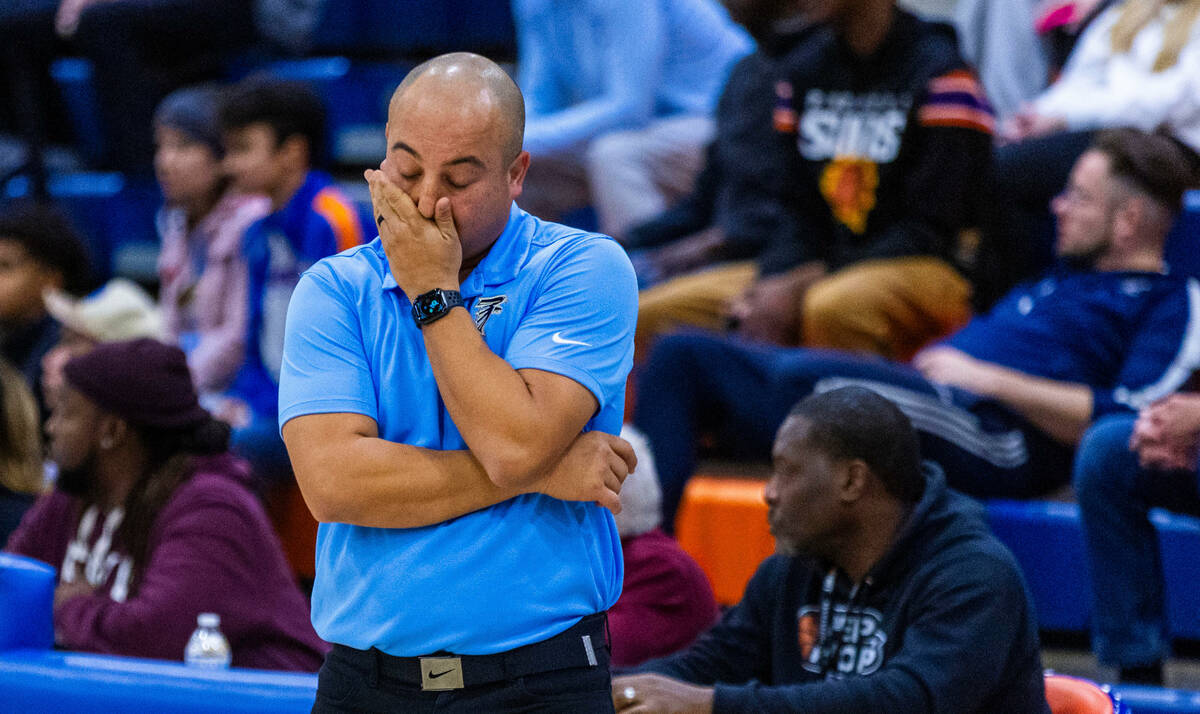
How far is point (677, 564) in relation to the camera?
2459 millimetres

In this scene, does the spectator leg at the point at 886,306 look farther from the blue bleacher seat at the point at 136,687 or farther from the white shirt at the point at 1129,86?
the blue bleacher seat at the point at 136,687

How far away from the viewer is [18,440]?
3.62 metres

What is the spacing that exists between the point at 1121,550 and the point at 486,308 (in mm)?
1756

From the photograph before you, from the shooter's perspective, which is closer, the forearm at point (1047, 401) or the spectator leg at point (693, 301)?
the forearm at point (1047, 401)

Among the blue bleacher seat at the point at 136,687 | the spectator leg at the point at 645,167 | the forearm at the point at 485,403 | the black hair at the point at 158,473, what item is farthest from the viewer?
the spectator leg at the point at 645,167

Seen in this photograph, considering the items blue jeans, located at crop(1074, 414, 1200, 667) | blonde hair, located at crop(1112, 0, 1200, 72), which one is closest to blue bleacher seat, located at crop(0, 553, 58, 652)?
blue jeans, located at crop(1074, 414, 1200, 667)

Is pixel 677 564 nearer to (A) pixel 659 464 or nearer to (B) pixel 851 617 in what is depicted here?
(B) pixel 851 617

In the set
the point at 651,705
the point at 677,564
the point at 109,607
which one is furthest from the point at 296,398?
the point at 109,607

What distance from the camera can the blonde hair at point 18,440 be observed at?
3.56 metres

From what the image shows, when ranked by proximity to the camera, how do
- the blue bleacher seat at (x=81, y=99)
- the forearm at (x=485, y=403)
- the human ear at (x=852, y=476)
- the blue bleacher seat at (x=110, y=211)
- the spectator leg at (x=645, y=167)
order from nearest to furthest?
the forearm at (x=485, y=403) < the human ear at (x=852, y=476) < the spectator leg at (x=645, y=167) < the blue bleacher seat at (x=110, y=211) < the blue bleacher seat at (x=81, y=99)

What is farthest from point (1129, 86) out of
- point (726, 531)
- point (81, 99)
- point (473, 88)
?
point (81, 99)

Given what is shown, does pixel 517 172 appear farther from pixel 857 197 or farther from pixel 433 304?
pixel 857 197

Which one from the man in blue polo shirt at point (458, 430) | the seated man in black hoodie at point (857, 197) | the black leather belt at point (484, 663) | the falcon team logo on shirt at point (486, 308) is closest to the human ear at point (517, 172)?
the man in blue polo shirt at point (458, 430)

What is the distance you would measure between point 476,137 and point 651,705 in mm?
895
